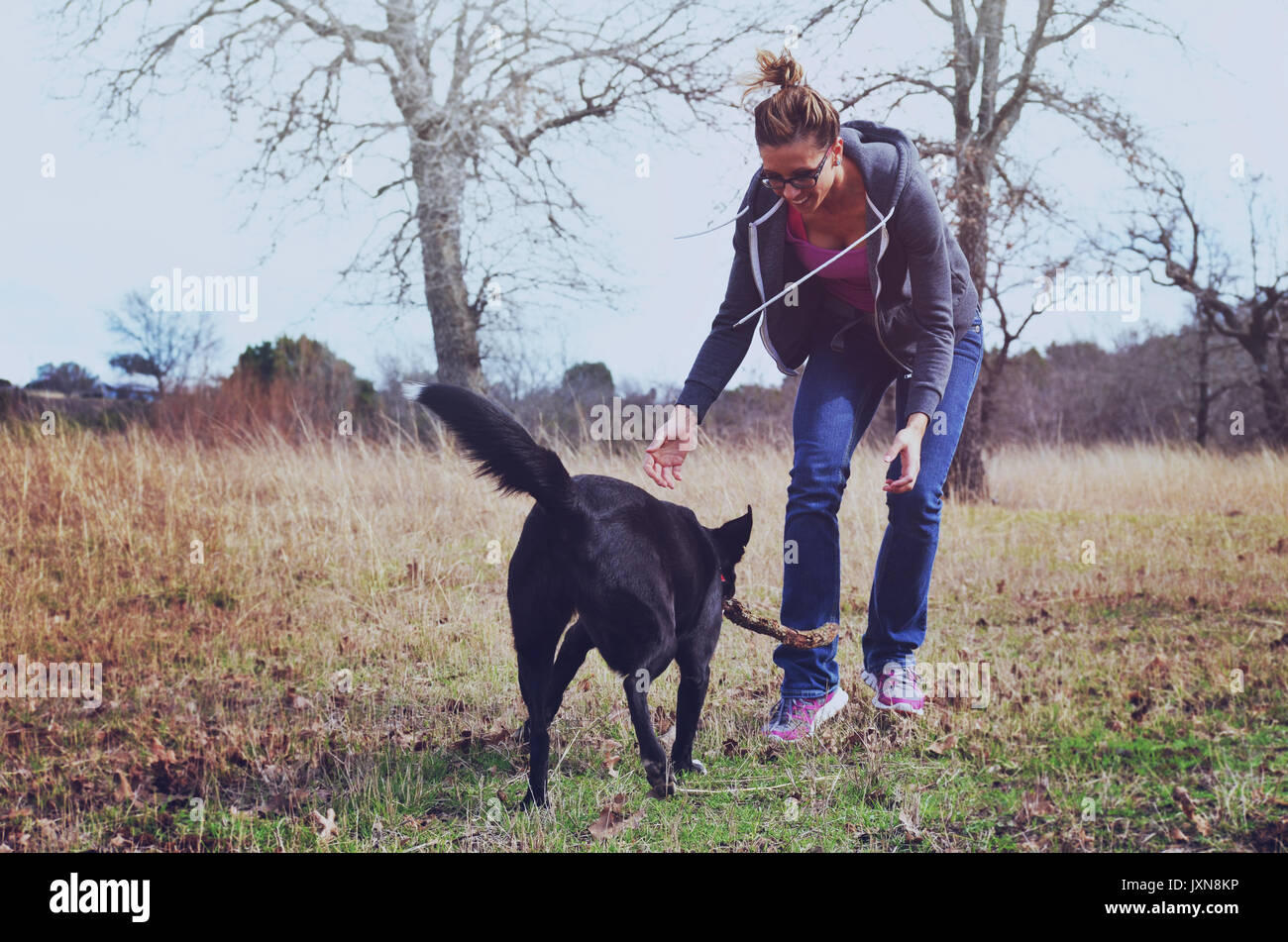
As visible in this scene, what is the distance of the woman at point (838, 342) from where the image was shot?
2553 millimetres

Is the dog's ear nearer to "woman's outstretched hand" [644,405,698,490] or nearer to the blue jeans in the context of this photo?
the blue jeans

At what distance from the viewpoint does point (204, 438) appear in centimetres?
931

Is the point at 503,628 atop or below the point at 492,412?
below

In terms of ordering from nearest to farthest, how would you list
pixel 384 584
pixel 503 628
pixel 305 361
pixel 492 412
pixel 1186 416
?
1. pixel 492 412
2. pixel 503 628
3. pixel 384 584
4. pixel 305 361
5. pixel 1186 416

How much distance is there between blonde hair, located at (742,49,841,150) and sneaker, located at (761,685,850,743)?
5.59 feet

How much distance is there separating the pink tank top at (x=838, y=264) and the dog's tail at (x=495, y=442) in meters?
1.11

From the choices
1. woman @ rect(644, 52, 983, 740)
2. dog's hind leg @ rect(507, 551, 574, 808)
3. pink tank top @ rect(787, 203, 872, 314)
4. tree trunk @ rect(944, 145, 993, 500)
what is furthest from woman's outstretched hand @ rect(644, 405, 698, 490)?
tree trunk @ rect(944, 145, 993, 500)

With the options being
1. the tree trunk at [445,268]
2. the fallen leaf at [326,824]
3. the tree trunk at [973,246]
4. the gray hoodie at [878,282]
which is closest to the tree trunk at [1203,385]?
the tree trunk at [973,246]

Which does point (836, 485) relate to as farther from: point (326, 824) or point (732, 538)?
point (326, 824)

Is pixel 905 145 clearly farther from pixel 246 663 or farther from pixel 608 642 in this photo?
pixel 246 663

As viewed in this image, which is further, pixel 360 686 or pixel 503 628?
pixel 503 628

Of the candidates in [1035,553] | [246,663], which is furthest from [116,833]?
[1035,553]

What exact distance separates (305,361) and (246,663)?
12.0 meters

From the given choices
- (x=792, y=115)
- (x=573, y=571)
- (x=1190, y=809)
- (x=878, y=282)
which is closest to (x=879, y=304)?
→ (x=878, y=282)
